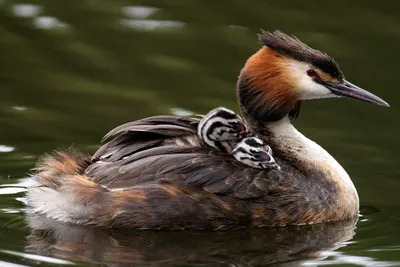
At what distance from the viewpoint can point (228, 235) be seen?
8469 mm

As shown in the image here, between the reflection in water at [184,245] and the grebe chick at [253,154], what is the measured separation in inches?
17.0

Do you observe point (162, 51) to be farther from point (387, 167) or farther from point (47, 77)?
point (387, 167)

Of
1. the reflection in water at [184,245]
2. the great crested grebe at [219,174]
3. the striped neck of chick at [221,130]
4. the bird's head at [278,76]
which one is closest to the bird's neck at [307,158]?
the great crested grebe at [219,174]

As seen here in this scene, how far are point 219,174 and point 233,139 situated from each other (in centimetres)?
31

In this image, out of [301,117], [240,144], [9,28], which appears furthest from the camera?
[9,28]

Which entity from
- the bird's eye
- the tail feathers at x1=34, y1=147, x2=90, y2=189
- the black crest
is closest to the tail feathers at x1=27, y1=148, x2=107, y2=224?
the tail feathers at x1=34, y1=147, x2=90, y2=189

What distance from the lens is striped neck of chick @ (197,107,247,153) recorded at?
28.2 ft

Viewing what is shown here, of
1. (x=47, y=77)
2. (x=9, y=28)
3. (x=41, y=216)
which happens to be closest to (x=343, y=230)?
(x=41, y=216)

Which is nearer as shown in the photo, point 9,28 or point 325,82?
point 325,82

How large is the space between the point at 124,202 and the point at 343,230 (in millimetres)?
1508

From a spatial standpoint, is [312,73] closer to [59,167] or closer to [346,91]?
[346,91]

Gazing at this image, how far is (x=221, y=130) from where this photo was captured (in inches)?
339

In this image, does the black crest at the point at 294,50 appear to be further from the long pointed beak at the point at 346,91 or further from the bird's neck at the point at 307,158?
the bird's neck at the point at 307,158

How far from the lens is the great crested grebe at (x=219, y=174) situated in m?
8.44
